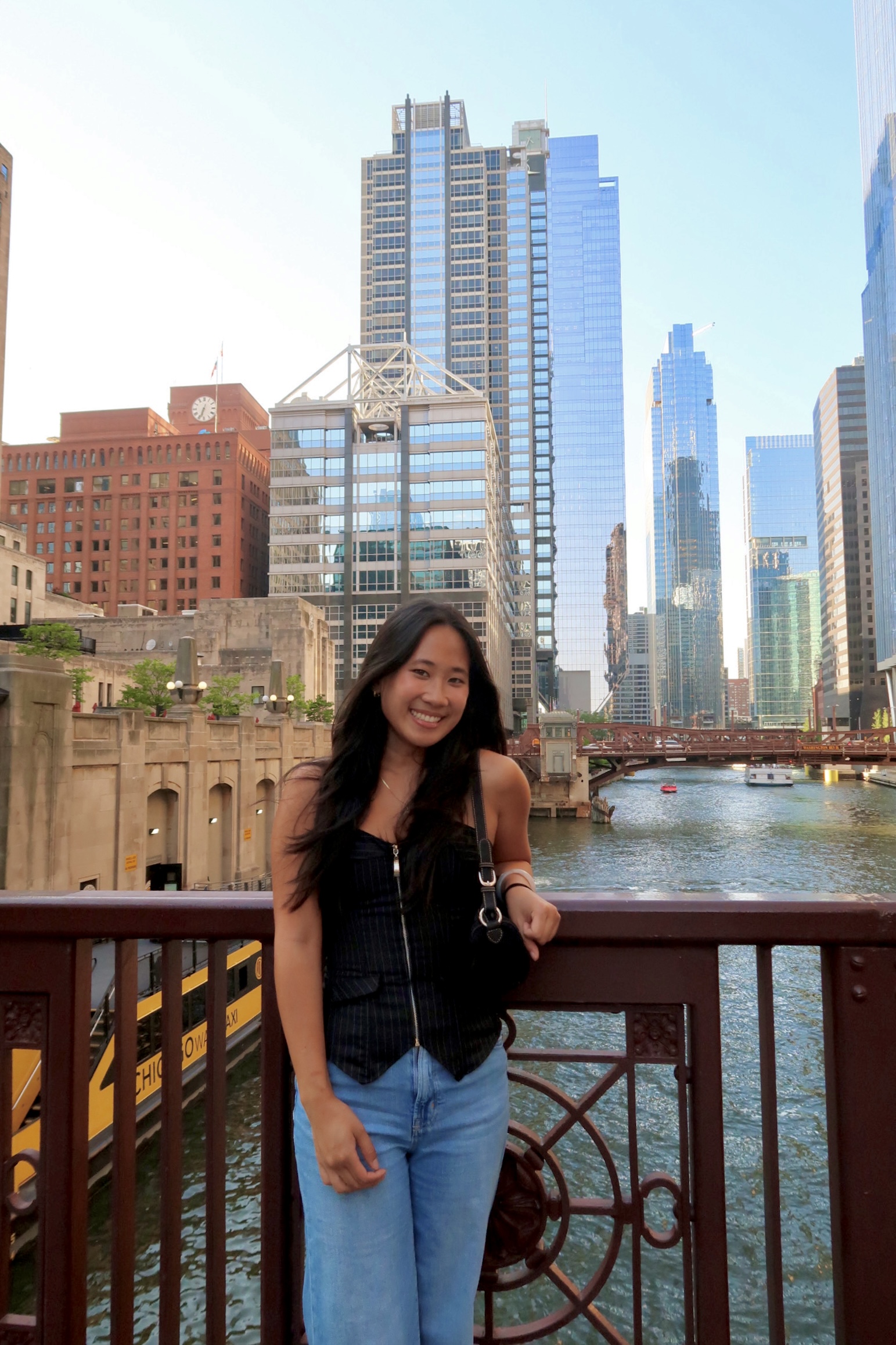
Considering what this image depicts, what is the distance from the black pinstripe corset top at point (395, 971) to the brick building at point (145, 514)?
89686 millimetres

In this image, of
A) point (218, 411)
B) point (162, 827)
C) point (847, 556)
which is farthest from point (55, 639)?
point (847, 556)

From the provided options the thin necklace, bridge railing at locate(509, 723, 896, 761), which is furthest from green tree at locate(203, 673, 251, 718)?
the thin necklace

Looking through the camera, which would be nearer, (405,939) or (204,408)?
(405,939)

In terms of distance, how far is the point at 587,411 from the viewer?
172 metres

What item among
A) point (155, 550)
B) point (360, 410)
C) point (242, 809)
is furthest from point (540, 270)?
point (242, 809)

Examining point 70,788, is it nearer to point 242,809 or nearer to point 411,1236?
point 242,809

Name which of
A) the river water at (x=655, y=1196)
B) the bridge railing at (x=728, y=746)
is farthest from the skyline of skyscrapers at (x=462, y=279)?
the river water at (x=655, y=1196)

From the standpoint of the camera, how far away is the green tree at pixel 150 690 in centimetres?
3528

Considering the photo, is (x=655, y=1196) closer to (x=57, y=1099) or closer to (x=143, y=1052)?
(x=143, y=1052)

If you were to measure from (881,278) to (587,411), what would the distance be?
7640 cm

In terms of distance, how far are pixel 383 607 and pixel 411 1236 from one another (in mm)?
76122

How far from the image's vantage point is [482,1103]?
196 centimetres

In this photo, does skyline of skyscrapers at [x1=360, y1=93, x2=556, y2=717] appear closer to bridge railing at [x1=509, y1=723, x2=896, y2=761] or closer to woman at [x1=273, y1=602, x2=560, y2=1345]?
bridge railing at [x1=509, y1=723, x2=896, y2=761]

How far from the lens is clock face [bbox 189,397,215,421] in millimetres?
110875
